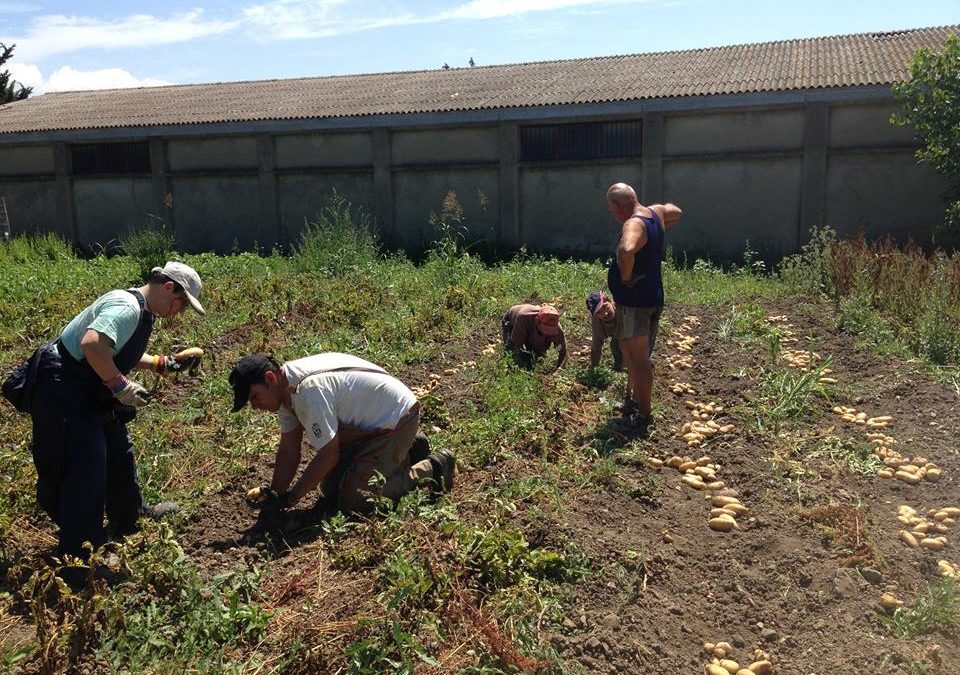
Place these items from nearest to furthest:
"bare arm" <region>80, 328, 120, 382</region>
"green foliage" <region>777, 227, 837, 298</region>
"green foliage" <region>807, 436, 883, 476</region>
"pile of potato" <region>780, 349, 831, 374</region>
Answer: "bare arm" <region>80, 328, 120, 382</region>
"green foliage" <region>807, 436, 883, 476</region>
"pile of potato" <region>780, 349, 831, 374</region>
"green foliage" <region>777, 227, 837, 298</region>

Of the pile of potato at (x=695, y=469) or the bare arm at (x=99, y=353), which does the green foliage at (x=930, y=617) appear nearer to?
the pile of potato at (x=695, y=469)

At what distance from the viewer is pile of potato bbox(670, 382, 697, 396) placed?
254 inches

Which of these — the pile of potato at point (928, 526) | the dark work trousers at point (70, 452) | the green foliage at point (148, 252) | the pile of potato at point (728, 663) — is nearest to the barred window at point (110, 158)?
the green foliage at point (148, 252)

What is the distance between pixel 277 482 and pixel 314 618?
3.55ft

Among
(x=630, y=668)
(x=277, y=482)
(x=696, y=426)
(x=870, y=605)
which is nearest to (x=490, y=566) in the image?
(x=630, y=668)

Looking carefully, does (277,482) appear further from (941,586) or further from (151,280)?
(941,586)

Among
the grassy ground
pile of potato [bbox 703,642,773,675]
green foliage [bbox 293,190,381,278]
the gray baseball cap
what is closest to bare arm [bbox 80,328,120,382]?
the gray baseball cap

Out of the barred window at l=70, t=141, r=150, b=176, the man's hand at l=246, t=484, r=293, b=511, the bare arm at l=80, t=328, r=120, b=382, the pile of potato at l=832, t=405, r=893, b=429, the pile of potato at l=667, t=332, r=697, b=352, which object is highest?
the barred window at l=70, t=141, r=150, b=176

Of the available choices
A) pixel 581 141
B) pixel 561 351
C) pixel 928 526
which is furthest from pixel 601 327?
pixel 581 141

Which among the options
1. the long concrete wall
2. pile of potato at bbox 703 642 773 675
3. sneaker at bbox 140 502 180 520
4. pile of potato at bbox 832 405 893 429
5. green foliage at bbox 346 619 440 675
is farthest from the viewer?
the long concrete wall

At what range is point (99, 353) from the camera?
3.75m

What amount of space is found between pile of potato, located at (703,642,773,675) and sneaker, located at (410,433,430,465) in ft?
6.33

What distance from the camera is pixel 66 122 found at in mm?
17172

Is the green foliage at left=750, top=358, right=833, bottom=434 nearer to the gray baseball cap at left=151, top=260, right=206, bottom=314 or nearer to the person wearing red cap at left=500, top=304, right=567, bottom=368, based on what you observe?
the person wearing red cap at left=500, top=304, right=567, bottom=368
